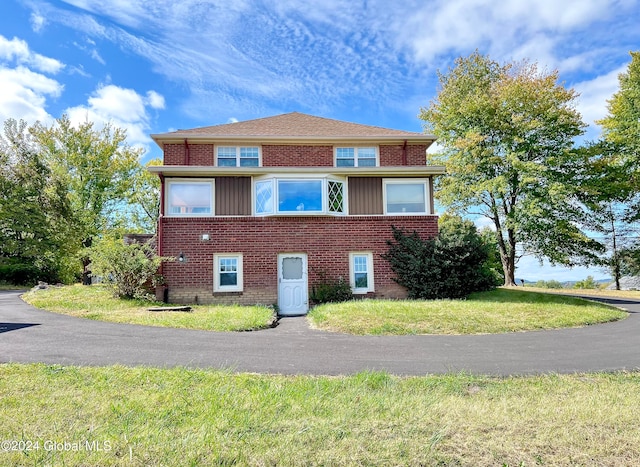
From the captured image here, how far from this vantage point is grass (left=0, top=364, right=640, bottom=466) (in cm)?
325

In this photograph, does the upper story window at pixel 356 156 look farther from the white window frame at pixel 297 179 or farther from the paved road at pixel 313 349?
the paved road at pixel 313 349

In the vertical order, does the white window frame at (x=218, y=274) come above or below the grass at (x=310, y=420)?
above

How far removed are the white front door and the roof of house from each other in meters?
4.94

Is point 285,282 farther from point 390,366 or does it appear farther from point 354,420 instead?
point 354,420

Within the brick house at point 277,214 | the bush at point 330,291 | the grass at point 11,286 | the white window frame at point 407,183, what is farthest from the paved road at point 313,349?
the grass at point 11,286

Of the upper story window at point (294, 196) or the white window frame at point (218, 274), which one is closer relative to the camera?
the white window frame at point (218, 274)

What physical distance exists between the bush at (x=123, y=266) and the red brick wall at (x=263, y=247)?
2.74 feet

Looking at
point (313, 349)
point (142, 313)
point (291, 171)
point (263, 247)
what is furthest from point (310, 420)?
point (291, 171)

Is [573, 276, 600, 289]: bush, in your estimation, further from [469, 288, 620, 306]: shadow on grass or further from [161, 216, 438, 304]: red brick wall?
[161, 216, 438, 304]: red brick wall

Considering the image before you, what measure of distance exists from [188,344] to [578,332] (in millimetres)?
9247

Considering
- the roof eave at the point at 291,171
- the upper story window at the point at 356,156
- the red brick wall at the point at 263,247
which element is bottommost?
the red brick wall at the point at 263,247

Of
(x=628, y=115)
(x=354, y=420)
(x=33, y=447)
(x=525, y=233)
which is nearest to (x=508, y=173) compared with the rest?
(x=525, y=233)

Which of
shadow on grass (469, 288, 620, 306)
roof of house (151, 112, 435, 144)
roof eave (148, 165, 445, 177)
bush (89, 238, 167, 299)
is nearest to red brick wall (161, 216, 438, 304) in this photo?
bush (89, 238, 167, 299)

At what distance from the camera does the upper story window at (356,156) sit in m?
17.3
